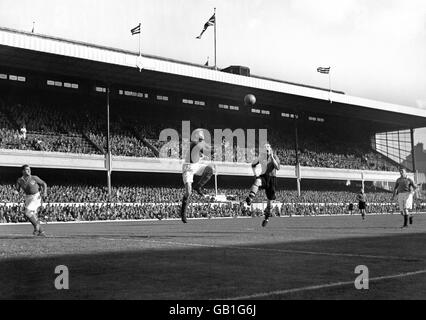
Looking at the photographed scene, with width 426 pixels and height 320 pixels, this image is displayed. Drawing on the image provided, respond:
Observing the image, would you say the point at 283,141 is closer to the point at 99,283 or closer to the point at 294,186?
the point at 294,186

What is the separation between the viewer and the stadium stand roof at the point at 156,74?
128ft

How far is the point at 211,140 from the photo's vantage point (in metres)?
52.2

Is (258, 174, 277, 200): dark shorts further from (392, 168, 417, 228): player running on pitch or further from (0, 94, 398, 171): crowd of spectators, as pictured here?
(0, 94, 398, 171): crowd of spectators

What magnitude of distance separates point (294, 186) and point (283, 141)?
16.2ft

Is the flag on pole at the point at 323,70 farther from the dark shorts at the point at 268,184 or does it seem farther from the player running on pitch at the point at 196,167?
the player running on pitch at the point at 196,167

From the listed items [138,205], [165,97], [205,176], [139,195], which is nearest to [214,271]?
[205,176]

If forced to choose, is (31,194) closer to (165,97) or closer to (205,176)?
(205,176)

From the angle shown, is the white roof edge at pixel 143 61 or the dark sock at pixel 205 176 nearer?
the dark sock at pixel 205 176

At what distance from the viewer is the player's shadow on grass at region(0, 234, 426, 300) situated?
15.0 ft

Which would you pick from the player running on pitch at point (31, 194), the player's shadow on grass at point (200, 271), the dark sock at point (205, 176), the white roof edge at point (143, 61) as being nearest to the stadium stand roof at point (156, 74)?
the white roof edge at point (143, 61)

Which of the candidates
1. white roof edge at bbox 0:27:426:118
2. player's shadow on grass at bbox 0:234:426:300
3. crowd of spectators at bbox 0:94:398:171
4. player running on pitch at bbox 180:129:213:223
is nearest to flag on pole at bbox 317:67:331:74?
white roof edge at bbox 0:27:426:118

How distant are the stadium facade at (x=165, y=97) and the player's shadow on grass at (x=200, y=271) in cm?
3307

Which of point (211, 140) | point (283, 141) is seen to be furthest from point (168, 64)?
point (283, 141)

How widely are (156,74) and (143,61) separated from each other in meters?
2.71
